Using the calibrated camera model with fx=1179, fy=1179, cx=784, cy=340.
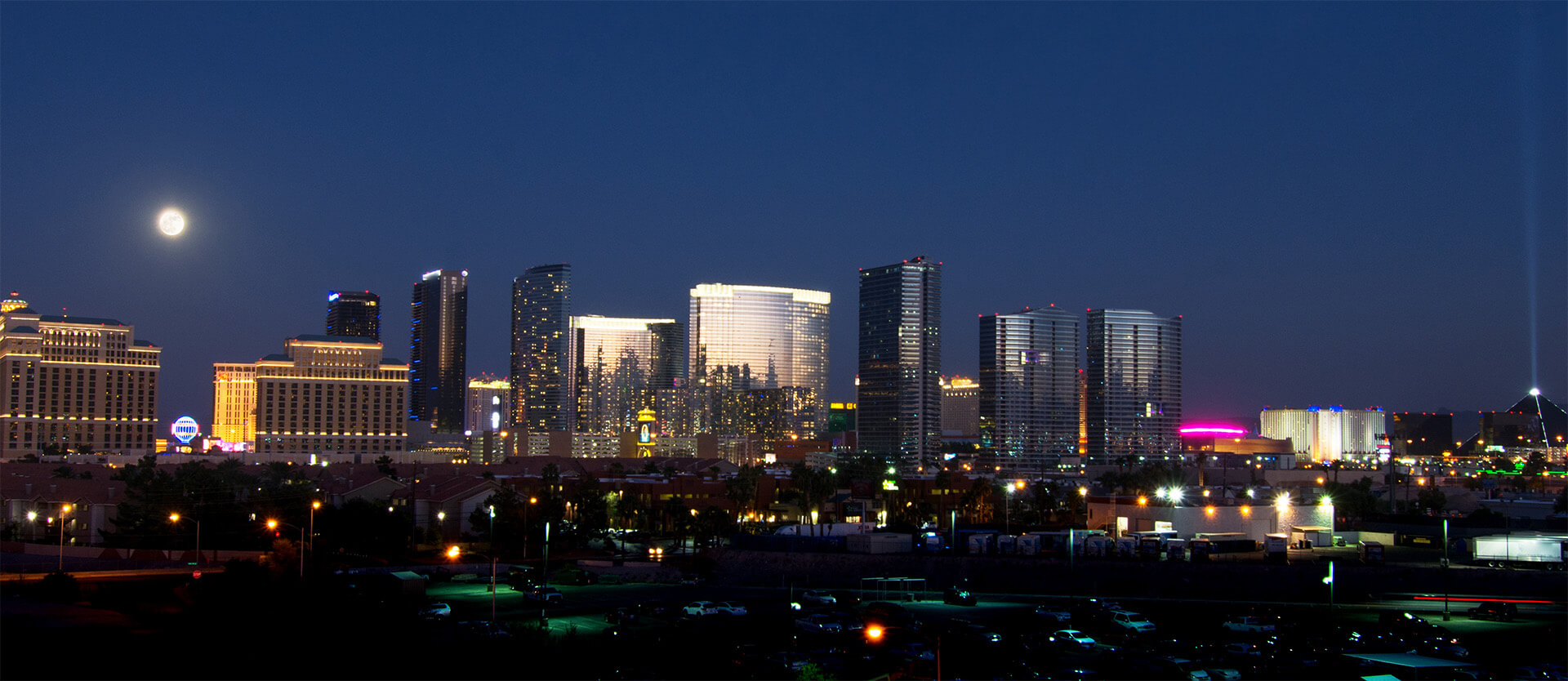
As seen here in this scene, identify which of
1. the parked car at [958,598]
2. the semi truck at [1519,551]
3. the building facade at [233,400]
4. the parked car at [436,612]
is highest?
the building facade at [233,400]

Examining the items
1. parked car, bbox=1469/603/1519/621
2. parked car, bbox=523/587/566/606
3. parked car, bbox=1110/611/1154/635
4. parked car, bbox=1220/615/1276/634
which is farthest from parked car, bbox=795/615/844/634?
parked car, bbox=1469/603/1519/621

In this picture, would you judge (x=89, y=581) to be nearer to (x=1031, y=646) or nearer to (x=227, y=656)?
(x=227, y=656)

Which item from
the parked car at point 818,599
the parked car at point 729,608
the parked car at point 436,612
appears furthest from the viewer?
the parked car at point 818,599

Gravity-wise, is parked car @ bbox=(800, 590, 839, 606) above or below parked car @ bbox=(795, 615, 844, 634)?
below

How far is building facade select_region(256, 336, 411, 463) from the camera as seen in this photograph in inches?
5945

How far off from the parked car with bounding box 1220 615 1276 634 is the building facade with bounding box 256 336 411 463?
13085cm

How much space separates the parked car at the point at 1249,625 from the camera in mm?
34500

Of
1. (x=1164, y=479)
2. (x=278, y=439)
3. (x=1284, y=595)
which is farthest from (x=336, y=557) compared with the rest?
(x=278, y=439)

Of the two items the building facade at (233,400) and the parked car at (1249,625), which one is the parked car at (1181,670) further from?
the building facade at (233,400)

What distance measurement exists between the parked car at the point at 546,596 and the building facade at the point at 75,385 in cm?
10820

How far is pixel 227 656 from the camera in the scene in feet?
63.1

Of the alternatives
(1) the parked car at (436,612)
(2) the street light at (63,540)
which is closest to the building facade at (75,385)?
(2) the street light at (63,540)

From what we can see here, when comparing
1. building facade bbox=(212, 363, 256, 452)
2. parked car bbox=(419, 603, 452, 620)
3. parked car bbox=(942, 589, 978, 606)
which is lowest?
parked car bbox=(942, 589, 978, 606)

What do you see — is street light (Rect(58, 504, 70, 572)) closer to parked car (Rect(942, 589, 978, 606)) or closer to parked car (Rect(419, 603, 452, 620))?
parked car (Rect(419, 603, 452, 620))
